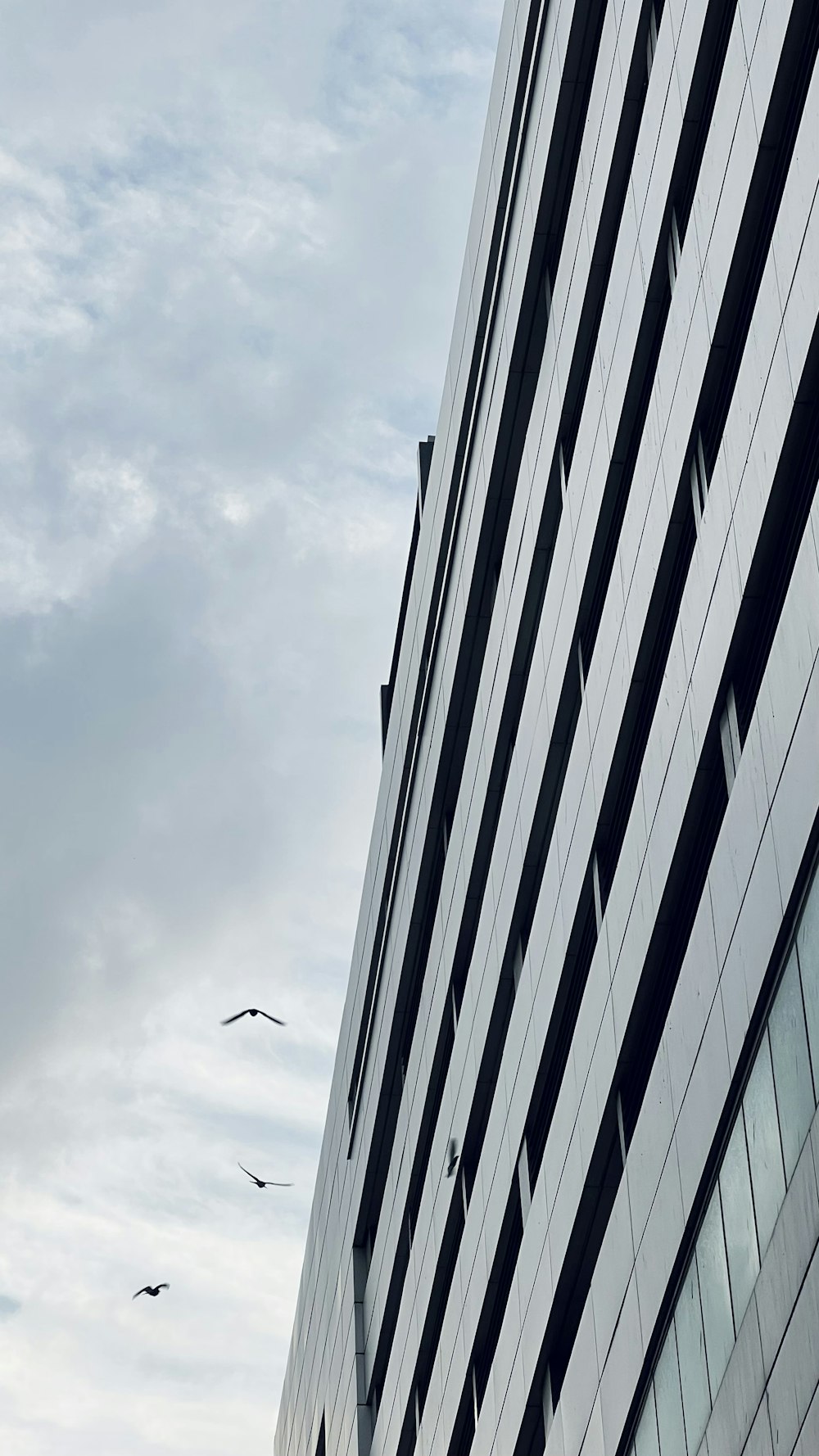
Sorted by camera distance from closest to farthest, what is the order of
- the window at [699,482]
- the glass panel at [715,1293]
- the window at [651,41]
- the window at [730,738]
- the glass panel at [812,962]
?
the glass panel at [812,962] → the glass panel at [715,1293] → the window at [730,738] → the window at [699,482] → the window at [651,41]

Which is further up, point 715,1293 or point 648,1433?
point 715,1293

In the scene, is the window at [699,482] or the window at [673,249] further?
the window at [673,249]

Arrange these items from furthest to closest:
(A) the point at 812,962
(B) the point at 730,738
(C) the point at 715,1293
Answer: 1. (B) the point at 730,738
2. (C) the point at 715,1293
3. (A) the point at 812,962

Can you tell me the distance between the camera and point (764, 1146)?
22.8 m

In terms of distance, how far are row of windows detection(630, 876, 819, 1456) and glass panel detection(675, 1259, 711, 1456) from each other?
0.02m

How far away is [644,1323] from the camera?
27.4 m

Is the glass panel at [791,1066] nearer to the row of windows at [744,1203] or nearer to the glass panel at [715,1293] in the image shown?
the row of windows at [744,1203]

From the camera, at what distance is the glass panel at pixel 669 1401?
2586 centimetres

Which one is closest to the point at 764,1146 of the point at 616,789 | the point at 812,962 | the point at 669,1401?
the point at 812,962

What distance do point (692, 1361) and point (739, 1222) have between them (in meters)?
2.99

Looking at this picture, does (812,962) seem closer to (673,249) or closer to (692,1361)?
(692,1361)

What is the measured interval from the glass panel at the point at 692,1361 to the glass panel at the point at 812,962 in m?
5.63

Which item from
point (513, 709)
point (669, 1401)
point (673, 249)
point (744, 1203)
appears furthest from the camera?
point (513, 709)

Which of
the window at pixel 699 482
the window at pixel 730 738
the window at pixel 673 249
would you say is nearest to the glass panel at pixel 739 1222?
the window at pixel 730 738
